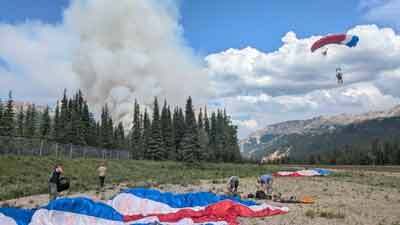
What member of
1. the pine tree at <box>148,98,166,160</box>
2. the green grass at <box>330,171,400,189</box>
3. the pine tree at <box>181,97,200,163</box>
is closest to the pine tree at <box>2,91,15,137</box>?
the pine tree at <box>148,98,166,160</box>

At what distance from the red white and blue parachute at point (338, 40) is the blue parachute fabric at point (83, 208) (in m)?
20.8

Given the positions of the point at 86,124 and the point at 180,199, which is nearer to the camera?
the point at 180,199

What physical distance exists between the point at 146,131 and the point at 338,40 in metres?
63.0

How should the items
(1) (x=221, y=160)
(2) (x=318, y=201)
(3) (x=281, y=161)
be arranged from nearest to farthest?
(2) (x=318, y=201) → (1) (x=221, y=160) → (3) (x=281, y=161)

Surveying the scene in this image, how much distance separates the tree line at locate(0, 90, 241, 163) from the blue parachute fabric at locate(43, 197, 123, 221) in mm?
52671

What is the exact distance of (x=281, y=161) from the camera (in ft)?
354

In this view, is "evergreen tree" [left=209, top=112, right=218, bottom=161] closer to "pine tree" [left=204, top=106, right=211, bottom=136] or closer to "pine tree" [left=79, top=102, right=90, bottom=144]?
"pine tree" [left=204, top=106, right=211, bottom=136]

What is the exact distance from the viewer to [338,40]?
88.3 ft

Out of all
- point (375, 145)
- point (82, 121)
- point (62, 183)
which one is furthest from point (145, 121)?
point (62, 183)

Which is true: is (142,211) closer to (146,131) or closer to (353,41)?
(353,41)

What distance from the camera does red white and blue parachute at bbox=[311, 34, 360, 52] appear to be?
2625 cm

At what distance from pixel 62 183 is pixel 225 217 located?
770 cm

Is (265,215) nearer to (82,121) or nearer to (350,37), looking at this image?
(350,37)

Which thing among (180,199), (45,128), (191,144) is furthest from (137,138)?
(180,199)
